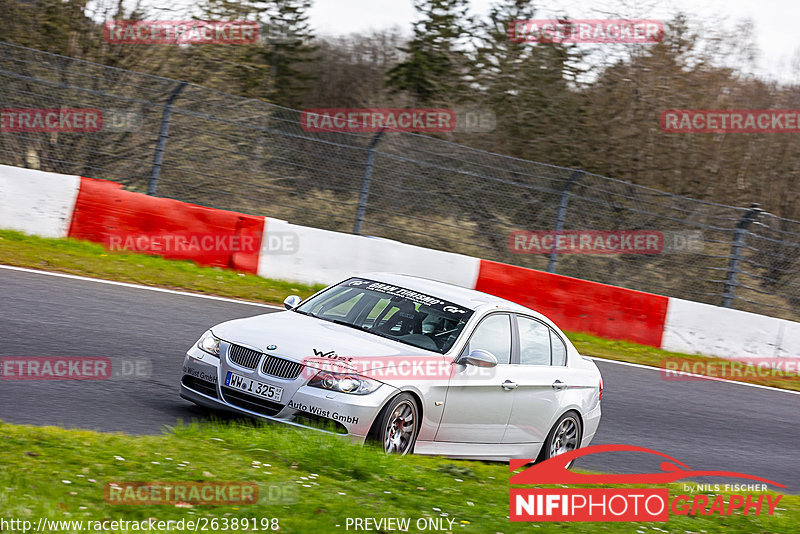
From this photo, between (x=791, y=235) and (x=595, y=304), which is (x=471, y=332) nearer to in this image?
(x=595, y=304)

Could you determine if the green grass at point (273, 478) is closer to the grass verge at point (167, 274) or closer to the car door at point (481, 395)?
the car door at point (481, 395)

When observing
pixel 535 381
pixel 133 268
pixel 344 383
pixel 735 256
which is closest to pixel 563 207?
pixel 735 256

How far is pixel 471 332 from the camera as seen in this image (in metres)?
7.80

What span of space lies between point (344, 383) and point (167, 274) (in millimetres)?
7536

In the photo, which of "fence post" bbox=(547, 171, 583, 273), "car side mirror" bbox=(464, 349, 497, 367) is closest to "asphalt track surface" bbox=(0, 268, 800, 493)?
"car side mirror" bbox=(464, 349, 497, 367)

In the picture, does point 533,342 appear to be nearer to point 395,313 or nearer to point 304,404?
point 395,313

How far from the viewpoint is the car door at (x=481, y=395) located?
7.37 metres

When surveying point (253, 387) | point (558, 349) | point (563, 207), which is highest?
point (563, 207)

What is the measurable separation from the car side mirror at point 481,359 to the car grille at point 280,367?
58.1 inches

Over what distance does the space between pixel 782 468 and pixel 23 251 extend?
10272 mm

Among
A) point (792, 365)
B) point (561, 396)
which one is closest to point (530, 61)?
point (792, 365)

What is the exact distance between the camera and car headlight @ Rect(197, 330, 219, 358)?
23.7 feet

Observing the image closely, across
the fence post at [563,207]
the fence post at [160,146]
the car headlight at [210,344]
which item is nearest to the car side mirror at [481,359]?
the car headlight at [210,344]

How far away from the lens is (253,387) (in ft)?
22.4
